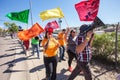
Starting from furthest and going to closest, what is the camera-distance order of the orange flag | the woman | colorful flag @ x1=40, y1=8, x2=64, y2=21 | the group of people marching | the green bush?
the green bush < colorful flag @ x1=40, y1=8, x2=64, y2=21 < the orange flag < the woman < the group of people marching

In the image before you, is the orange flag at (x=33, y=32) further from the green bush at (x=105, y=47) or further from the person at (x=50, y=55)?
the green bush at (x=105, y=47)

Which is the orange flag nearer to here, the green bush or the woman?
the woman

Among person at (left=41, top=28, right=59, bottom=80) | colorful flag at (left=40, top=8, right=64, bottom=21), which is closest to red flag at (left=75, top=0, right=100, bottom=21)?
person at (left=41, top=28, right=59, bottom=80)

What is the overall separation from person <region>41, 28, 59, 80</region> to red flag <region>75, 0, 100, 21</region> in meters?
1.35

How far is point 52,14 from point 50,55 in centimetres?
318

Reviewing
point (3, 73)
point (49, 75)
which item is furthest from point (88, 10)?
point (3, 73)

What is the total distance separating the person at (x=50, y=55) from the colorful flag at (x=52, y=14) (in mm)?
2658

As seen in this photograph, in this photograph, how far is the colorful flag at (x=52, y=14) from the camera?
27.5 feet

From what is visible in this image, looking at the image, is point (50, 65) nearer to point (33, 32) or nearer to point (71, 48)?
point (71, 48)

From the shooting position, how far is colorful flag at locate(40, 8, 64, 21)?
8.37m

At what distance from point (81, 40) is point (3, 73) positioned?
516 cm

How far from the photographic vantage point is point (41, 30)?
8.09 m

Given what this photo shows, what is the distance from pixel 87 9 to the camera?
6398mm

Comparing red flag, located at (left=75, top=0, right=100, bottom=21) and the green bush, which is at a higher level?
red flag, located at (left=75, top=0, right=100, bottom=21)
